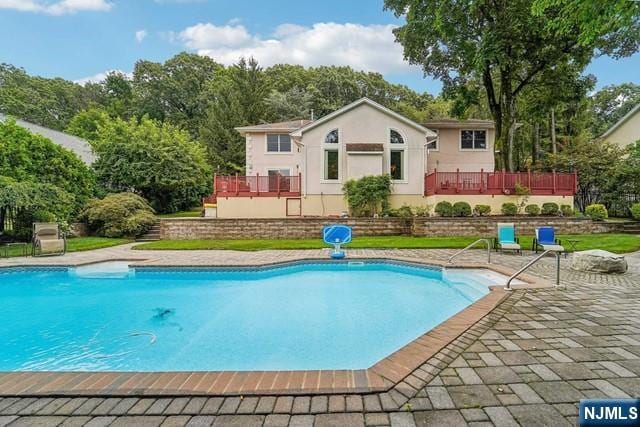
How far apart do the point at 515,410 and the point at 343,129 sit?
16.5 meters

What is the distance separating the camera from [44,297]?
7.44m

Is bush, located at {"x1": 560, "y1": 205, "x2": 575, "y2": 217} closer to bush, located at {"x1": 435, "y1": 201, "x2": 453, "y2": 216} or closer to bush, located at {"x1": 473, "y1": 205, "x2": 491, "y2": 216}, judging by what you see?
bush, located at {"x1": 473, "y1": 205, "x2": 491, "y2": 216}

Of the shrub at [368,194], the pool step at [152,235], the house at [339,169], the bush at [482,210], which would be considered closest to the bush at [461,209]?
the bush at [482,210]

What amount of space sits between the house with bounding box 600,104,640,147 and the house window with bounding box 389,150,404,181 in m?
19.6

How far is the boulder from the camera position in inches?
286

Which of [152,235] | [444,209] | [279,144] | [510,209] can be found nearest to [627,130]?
[510,209]

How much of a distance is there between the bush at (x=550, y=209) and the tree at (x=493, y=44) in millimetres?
4070

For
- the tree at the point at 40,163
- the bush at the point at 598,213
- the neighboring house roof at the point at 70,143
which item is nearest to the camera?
the tree at the point at 40,163

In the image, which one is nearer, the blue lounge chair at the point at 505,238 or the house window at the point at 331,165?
the blue lounge chair at the point at 505,238

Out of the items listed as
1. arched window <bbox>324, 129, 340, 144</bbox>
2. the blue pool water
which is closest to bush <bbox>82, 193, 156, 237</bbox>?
the blue pool water

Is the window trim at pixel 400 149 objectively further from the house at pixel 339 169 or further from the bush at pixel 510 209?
the bush at pixel 510 209

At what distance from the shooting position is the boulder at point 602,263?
727cm

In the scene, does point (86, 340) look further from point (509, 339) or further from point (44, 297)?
point (509, 339)

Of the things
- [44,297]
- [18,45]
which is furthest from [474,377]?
[18,45]
